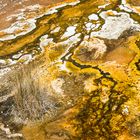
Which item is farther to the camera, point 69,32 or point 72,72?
point 69,32

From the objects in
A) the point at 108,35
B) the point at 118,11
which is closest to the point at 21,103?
the point at 108,35

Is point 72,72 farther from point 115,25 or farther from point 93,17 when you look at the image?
point 93,17

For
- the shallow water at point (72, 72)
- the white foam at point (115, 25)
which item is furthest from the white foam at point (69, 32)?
the white foam at point (115, 25)

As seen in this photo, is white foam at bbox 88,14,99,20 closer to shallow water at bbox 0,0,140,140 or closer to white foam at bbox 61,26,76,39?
shallow water at bbox 0,0,140,140

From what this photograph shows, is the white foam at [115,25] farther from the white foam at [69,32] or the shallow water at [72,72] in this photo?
the white foam at [69,32]

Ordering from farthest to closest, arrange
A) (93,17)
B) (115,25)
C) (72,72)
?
(93,17), (115,25), (72,72)

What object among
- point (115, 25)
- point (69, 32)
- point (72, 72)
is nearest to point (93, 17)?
point (115, 25)

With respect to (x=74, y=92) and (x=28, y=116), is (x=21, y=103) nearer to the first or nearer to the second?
(x=28, y=116)

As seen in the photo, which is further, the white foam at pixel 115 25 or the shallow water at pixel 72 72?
the white foam at pixel 115 25
